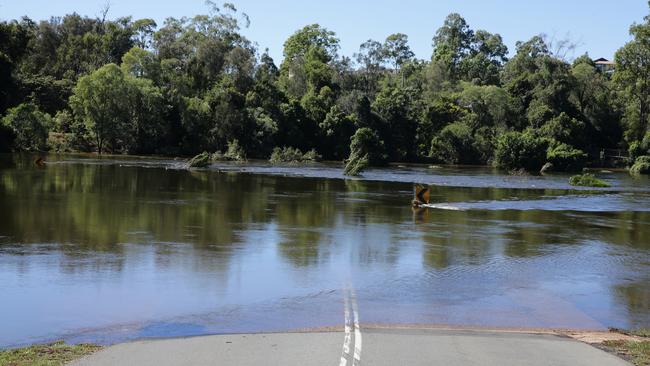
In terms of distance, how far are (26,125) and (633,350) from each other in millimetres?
70626

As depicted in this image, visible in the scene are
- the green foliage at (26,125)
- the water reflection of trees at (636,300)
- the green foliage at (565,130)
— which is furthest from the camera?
the green foliage at (565,130)

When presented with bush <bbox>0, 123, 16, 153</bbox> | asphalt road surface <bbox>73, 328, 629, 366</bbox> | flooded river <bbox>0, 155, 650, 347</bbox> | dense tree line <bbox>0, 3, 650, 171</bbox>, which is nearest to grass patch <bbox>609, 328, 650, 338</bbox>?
flooded river <bbox>0, 155, 650, 347</bbox>

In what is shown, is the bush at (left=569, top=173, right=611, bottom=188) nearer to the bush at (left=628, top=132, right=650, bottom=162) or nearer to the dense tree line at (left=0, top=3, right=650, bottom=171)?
the dense tree line at (left=0, top=3, right=650, bottom=171)

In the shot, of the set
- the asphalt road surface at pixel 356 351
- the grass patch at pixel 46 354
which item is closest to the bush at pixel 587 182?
the asphalt road surface at pixel 356 351

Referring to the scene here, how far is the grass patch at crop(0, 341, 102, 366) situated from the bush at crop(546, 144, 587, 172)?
76099 millimetres

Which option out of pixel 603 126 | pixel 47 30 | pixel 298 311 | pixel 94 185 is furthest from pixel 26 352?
pixel 47 30

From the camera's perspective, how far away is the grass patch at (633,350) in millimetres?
9094

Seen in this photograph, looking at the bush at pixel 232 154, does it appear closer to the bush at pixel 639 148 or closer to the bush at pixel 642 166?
the bush at pixel 642 166

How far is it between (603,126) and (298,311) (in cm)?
9614

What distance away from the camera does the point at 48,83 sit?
89.7 m

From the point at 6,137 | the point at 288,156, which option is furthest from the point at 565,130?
the point at 6,137

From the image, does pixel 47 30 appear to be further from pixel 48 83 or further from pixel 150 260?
pixel 150 260

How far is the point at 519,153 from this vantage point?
75750 mm

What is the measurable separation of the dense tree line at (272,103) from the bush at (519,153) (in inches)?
5.8
